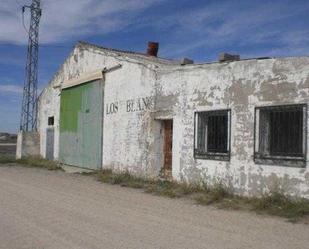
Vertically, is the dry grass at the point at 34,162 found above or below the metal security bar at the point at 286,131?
below

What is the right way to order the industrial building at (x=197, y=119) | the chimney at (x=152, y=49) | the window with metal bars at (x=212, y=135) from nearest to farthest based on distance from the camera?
the industrial building at (x=197, y=119) → the window with metal bars at (x=212, y=135) → the chimney at (x=152, y=49)

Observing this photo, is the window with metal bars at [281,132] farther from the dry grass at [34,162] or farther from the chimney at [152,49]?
the dry grass at [34,162]

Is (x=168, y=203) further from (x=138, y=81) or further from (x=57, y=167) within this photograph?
(x=57, y=167)

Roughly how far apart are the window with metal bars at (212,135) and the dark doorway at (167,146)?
196 centimetres

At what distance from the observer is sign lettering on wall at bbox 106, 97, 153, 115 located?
58.4 feet

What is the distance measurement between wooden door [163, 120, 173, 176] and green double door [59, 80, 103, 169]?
4821 mm

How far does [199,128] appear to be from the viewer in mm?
15250

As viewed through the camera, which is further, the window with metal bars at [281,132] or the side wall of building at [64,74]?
the side wall of building at [64,74]

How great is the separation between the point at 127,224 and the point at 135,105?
936cm

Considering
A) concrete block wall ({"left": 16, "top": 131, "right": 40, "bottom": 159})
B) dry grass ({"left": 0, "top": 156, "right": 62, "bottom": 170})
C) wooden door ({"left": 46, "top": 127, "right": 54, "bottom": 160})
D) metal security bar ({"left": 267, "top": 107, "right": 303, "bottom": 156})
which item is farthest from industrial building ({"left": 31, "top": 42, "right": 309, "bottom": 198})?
concrete block wall ({"left": 16, "top": 131, "right": 40, "bottom": 159})

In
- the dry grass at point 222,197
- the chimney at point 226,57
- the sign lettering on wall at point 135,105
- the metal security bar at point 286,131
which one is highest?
the chimney at point 226,57

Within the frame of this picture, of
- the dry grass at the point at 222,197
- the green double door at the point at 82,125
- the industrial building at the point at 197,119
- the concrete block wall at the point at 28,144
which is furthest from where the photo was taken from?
the concrete block wall at the point at 28,144

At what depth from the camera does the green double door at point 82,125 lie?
864 inches

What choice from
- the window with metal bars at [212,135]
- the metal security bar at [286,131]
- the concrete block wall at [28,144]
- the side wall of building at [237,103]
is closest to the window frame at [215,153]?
the window with metal bars at [212,135]
